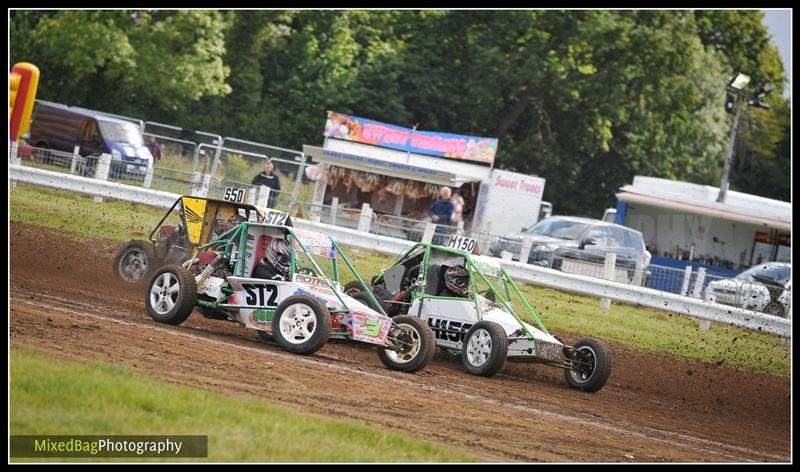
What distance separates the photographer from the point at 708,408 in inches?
539

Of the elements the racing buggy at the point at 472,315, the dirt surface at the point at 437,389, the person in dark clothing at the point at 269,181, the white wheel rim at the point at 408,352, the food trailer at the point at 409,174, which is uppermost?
the food trailer at the point at 409,174

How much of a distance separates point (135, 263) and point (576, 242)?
11.3 meters

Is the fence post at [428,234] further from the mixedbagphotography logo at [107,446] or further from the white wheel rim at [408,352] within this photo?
the mixedbagphotography logo at [107,446]

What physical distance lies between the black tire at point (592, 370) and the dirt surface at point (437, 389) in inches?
6.7

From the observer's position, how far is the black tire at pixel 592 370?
1306 centimetres

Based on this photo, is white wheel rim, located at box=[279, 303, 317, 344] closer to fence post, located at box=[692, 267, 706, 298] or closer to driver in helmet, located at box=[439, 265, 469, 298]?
driver in helmet, located at box=[439, 265, 469, 298]

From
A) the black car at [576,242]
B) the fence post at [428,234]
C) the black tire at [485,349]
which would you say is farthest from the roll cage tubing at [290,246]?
the black car at [576,242]

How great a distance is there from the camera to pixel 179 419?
24.2ft

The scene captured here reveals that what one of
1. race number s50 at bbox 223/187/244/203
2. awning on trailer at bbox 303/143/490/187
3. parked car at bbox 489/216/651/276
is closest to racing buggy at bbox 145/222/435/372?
race number s50 at bbox 223/187/244/203

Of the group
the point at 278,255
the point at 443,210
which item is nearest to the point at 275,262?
the point at 278,255

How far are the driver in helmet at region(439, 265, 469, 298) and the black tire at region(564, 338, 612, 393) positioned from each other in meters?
1.40

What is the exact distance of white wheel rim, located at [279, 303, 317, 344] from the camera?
11.5m

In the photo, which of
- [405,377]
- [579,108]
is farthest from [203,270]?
[579,108]

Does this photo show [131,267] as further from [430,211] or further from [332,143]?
[332,143]
